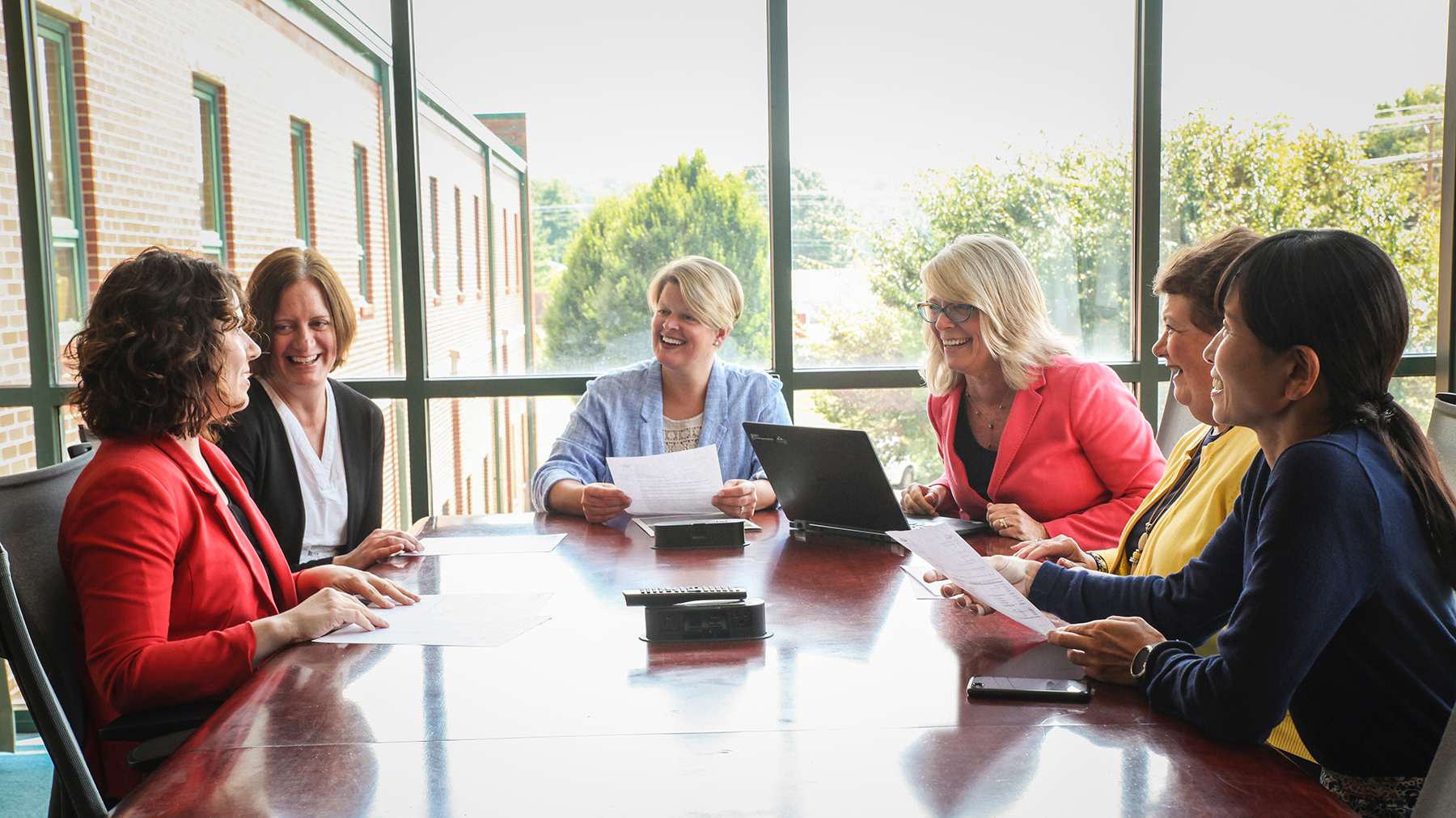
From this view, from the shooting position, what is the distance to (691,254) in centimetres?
378

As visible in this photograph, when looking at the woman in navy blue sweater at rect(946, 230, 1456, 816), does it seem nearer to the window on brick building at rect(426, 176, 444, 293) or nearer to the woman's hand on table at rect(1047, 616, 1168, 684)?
the woman's hand on table at rect(1047, 616, 1168, 684)

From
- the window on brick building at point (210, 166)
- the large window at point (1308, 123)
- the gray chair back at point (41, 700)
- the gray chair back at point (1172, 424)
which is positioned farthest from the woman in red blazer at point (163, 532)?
the large window at point (1308, 123)

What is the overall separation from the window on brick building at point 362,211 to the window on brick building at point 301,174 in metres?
0.18

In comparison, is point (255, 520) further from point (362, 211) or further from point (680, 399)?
point (362, 211)

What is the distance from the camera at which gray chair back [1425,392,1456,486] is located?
5.73 feet

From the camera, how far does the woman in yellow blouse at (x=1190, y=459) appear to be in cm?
168

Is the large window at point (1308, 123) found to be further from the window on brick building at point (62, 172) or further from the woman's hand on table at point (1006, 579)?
the window on brick building at point (62, 172)

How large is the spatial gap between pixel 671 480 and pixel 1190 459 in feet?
4.04

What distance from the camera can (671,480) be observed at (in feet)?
8.49

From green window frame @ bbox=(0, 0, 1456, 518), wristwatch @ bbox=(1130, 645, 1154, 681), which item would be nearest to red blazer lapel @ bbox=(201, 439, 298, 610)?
wristwatch @ bbox=(1130, 645, 1154, 681)

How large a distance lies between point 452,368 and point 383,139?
0.87 meters

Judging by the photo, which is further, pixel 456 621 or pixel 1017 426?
pixel 1017 426

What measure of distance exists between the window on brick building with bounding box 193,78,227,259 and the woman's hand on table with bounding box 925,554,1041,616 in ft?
9.95

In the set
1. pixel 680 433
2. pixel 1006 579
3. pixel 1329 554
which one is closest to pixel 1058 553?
pixel 1006 579
